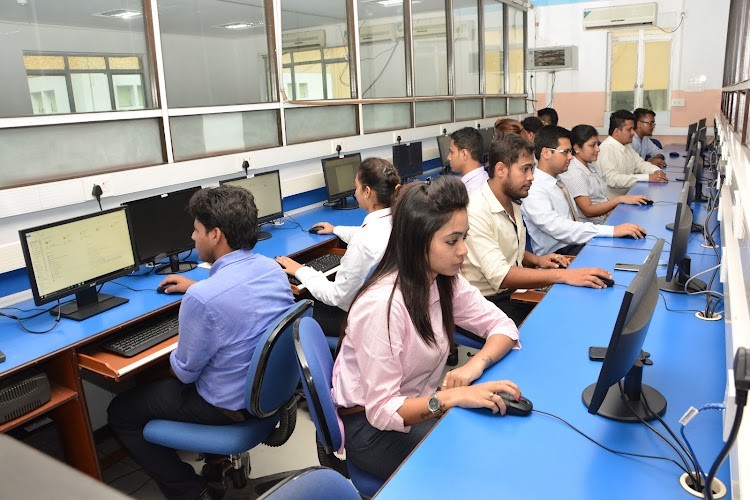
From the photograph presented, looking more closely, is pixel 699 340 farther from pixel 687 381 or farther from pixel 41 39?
pixel 41 39

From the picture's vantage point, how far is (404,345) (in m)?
1.59

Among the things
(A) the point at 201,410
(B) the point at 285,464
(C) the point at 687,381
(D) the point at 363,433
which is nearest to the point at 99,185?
(A) the point at 201,410

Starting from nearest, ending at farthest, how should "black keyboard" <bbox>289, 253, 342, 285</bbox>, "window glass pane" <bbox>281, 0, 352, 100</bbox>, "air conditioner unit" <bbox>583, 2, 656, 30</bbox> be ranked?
"black keyboard" <bbox>289, 253, 342, 285</bbox> → "window glass pane" <bbox>281, 0, 352, 100</bbox> → "air conditioner unit" <bbox>583, 2, 656, 30</bbox>

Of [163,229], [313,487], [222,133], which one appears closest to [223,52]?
[222,133]

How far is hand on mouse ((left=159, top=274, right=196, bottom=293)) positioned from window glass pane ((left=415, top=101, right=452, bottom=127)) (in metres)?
3.59

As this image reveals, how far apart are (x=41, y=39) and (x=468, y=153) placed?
2.43 meters

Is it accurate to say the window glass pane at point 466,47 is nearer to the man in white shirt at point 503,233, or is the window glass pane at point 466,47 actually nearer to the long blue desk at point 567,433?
the man in white shirt at point 503,233

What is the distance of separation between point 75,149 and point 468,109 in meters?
4.81

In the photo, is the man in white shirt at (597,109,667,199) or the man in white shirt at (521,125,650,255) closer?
the man in white shirt at (521,125,650,255)

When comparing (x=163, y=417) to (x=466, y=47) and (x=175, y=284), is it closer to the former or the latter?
(x=175, y=284)

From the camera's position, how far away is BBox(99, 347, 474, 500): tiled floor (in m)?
2.42

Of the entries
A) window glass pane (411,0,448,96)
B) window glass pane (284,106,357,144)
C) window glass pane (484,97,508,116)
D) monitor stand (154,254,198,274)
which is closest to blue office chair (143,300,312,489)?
monitor stand (154,254,198,274)

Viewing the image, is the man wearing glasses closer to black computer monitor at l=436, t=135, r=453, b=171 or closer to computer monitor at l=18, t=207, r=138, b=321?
black computer monitor at l=436, t=135, r=453, b=171

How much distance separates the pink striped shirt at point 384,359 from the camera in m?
1.50
